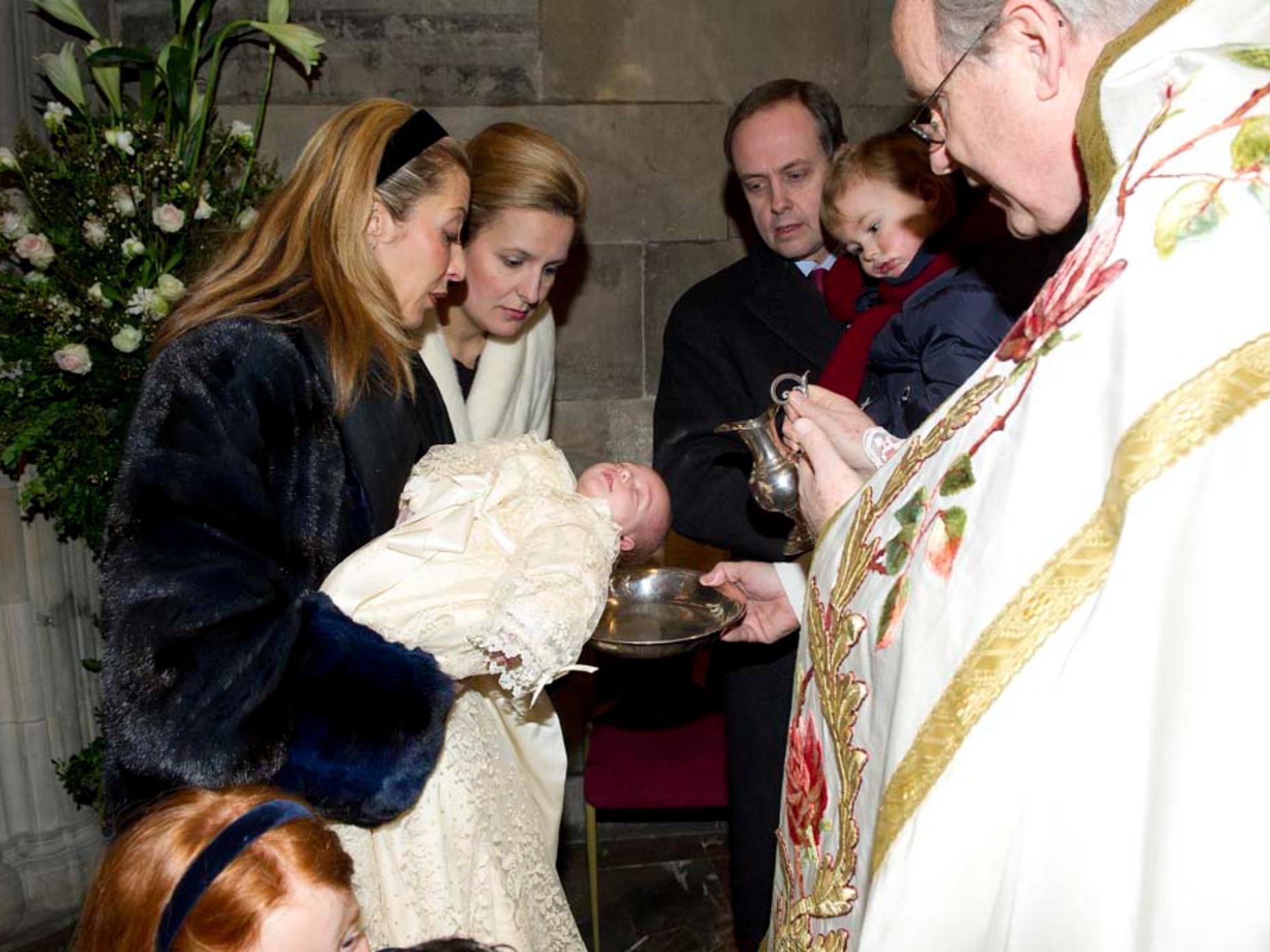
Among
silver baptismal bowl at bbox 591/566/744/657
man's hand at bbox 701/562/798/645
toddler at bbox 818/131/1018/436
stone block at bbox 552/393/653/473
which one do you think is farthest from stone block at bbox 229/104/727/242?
man's hand at bbox 701/562/798/645

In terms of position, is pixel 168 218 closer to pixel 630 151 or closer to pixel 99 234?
pixel 99 234

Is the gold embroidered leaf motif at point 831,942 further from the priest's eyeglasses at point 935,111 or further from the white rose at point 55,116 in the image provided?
the white rose at point 55,116

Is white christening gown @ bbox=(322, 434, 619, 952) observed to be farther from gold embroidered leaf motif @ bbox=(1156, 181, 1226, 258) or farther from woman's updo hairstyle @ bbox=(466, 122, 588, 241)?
gold embroidered leaf motif @ bbox=(1156, 181, 1226, 258)

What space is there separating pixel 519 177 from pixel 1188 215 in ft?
7.51

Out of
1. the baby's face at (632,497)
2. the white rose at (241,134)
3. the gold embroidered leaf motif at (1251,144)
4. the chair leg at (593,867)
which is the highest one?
the white rose at (241,134)

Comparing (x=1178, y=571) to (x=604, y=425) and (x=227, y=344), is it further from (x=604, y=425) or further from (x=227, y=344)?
(x=604, y=425)

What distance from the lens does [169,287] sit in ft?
10.7

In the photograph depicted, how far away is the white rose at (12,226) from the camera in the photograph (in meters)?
3.23

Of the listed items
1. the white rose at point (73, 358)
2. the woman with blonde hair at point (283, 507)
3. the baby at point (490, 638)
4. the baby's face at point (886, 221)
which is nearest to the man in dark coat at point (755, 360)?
the baby's face at point (886, 221)

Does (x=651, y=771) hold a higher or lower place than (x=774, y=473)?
lower

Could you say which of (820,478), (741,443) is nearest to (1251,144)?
(820,478)

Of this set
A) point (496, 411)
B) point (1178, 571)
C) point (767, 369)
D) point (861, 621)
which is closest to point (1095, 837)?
point (1178, 571)

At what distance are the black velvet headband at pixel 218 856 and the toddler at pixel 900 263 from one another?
1.61m

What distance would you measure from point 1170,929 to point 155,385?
1.72 metres
